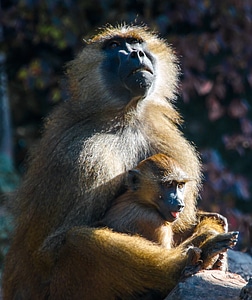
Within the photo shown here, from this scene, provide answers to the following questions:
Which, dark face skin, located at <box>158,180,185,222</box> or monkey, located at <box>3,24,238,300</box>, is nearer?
monkey, located at <box>3,24,238,300</box>

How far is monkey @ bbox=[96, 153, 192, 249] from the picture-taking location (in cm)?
547

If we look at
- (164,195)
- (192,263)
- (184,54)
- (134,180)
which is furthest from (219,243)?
(184,54)

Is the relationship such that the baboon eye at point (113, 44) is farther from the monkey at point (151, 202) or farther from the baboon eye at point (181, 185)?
the baboon eye at point (181, 185)

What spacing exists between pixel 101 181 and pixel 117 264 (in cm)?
56

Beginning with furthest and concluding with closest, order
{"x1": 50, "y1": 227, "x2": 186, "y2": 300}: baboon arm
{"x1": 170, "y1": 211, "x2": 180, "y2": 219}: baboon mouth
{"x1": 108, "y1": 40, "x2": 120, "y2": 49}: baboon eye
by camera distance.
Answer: {"x1": 108, "y1": 40, "x2": 120, "y2": 49}: baboon eye, {"x1": 170, "y1": 211, "x2": 180, "y2": 219}: baboon mouth, {"x1": 50, "y1": 227, "x2": 186, "y2": 300}: baboon arm

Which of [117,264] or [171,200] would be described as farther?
[171,200]

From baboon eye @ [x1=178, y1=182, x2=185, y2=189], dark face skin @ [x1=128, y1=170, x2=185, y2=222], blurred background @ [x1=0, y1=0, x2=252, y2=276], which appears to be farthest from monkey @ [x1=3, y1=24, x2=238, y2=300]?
blurred background @ [x1=0, y1=0, x2=252, y2=276]

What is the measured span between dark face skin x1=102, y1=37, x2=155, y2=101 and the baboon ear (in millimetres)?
598

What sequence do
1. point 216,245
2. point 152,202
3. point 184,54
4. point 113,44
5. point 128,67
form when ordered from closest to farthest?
point 216,245
point 152,202
point 128,67
point 113,44
point 184,54

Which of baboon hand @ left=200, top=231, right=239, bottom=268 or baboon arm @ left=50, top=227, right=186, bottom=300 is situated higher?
baboon hand @ left=200, top=231, right=239, bottom=268

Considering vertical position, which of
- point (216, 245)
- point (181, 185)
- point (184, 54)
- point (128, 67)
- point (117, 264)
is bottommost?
point (184, 54)

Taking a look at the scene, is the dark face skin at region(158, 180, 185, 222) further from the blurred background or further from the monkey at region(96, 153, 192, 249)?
the blurred background

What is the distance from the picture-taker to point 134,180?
18.3ft

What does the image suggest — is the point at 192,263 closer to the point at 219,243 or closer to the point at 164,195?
the point at 219,243
